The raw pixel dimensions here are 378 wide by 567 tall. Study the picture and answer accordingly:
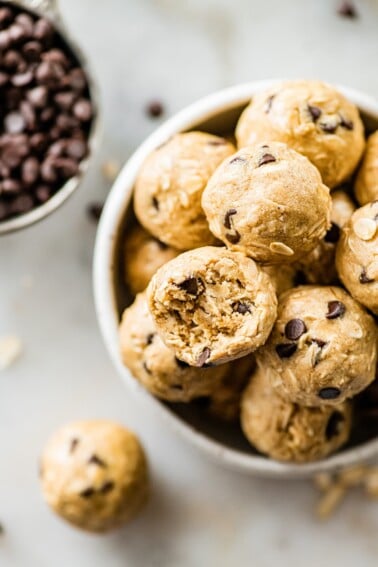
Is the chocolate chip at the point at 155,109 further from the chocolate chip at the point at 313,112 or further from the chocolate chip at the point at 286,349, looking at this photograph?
the chocolate chip at the point at 286,349

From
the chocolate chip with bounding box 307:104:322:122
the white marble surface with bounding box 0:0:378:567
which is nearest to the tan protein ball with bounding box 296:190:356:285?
the chocolate chip with bounding box 307:104:322:122

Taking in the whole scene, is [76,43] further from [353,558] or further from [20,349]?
[353,558]

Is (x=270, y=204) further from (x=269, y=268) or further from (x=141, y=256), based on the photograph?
(x=141, y=256)

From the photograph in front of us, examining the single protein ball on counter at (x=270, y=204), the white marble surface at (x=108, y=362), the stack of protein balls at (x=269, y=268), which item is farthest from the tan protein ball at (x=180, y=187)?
the white marble surface at (x=108, y=362)

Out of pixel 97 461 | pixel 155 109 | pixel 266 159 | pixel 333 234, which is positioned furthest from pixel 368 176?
pixel 97 461

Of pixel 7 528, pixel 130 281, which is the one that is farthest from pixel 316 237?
pixel 7 528
